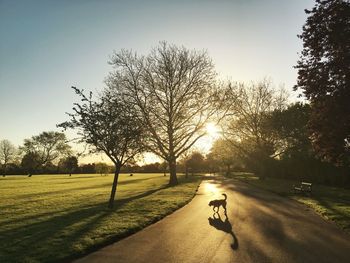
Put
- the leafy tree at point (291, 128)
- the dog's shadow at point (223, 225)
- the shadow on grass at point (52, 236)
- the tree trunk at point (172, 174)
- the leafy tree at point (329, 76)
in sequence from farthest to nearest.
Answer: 1. the leafy tree at point (291, 128)
2. the tree trunk at point (172, 174)
3. the leafy tree at point (329, 76)
4. the dog's shadow at point (223, 225)
5. the shadow on grass at point (52, 236)

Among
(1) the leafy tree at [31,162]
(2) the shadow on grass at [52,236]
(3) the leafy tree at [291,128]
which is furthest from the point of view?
(1) the leafy tree at [31,162]

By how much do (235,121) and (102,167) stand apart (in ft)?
191

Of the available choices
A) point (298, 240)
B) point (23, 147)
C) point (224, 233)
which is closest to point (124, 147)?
point (224, 233)

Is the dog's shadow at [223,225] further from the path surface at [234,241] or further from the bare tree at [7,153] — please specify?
the bare tree at [7,153]

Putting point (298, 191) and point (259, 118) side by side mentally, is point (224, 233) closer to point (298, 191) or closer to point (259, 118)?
point (298, 191)

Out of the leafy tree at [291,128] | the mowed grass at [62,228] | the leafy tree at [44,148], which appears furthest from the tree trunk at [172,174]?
the leafy tree at [44,148]

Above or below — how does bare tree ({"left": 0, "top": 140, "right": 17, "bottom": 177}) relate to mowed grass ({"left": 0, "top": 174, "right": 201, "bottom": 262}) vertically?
above

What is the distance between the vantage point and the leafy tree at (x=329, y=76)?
16.0 metres

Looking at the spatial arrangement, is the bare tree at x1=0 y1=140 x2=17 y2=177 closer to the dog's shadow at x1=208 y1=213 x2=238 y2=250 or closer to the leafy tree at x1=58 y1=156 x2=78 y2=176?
the leafy tree at x1=58 y1=156 x2=78 y2=176

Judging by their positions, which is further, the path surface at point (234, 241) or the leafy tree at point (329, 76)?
the leafy tree at point (329, 76)

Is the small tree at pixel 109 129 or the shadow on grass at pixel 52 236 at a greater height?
the small tree at pixel 109 129

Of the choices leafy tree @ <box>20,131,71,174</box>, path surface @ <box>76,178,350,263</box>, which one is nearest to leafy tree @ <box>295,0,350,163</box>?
path surface @ <box>76,178,350,263</box>

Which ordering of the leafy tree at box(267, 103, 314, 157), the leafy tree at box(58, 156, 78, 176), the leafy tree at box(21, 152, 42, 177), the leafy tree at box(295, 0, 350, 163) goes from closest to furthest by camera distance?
the leafy tree at box(295, 0, 350, 163) → the leafy tree at box(267, 103, 314, 157) → the leafy tree at box(21, 152, 42, 177) → the leafy tree at box(58, 156, 78, 176)

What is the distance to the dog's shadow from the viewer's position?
34.3ft
